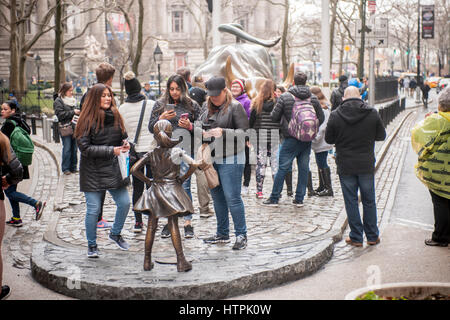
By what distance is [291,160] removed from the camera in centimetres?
956

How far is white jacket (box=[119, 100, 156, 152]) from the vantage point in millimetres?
7957

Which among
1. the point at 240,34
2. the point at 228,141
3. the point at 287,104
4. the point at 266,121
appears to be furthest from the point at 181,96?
the point at 240,34

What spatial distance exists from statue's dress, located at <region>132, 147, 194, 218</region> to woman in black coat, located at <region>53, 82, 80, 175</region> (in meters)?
6.59

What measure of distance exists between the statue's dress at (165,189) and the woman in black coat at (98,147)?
645mm

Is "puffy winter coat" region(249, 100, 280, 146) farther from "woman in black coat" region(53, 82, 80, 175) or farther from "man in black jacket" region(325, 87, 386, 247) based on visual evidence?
"woman in black coat" region(53, 82, 80, 175)

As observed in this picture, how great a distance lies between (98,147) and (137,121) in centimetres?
126

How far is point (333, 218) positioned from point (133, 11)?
70.5 m

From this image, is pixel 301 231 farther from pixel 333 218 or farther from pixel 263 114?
pixel 263 114

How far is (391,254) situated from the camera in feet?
23.9

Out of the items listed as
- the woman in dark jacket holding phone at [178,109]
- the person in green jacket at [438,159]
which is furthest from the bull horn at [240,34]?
the person in green jacket at [438,159]

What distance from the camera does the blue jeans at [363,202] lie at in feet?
24.9


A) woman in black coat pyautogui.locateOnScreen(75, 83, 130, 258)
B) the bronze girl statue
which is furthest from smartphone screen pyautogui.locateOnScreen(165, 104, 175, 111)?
the bronze girl statue

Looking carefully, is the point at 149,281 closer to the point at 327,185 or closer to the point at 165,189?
the point at 165,189
